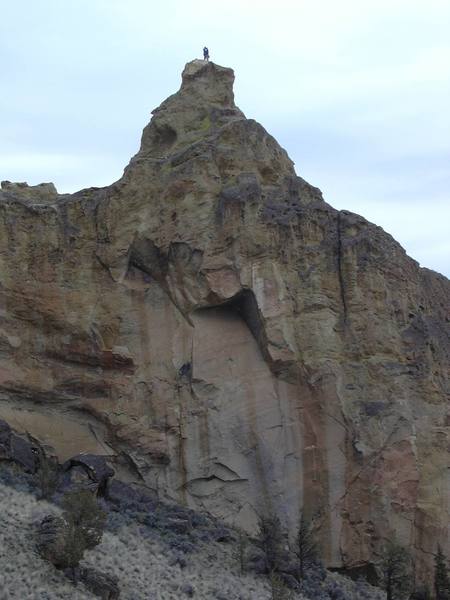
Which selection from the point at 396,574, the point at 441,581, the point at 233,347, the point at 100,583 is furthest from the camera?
the point at 233,347

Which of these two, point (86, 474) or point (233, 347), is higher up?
point (233, 347)

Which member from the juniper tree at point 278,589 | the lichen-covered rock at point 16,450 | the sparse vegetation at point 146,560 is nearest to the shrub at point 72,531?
the sparse vegetation at point 146,560

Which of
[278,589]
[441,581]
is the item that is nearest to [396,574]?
[441,581]

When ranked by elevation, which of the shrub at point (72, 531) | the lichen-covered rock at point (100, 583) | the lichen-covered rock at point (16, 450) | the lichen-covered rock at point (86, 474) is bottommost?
the lichen-covered rock at point (100, 583)

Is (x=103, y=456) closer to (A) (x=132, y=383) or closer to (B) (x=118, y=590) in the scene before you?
(A) (x=132, y=383)

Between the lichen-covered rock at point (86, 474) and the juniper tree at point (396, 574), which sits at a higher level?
the lichen-covered rock at point (86, 474)

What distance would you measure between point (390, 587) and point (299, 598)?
3.07 metres

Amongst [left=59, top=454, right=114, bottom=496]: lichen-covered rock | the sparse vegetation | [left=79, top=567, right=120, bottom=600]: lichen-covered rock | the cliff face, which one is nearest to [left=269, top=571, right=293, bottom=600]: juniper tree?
the sparse vegetation

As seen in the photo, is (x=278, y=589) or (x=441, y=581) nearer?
(x=278, y=589)

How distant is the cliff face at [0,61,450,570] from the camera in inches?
1302

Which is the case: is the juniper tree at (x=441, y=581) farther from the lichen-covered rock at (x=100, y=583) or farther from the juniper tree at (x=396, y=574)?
the lichen-covered rock at (x=100, y=583)

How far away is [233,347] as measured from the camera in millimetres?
34312

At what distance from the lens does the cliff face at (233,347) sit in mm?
33062

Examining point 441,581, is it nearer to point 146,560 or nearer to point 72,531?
point 146,560
